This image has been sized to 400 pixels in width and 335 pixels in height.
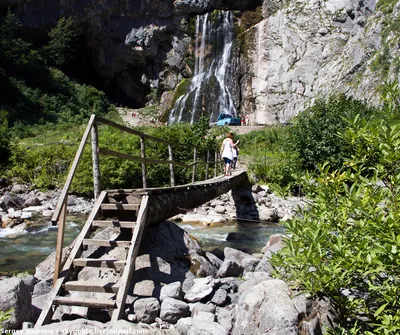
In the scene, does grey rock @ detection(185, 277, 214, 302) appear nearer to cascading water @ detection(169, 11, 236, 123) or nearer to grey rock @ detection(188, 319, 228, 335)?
grey rock @ detection(188, 319, 228, 335)

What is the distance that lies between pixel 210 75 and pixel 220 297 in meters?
31.9

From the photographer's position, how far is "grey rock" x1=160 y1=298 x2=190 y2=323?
4.38 metres

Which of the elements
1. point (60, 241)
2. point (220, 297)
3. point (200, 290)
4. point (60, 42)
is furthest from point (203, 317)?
point (60, 42)

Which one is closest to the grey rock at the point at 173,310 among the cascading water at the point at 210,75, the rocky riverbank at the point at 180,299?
the rocky riverbank at the point at 180,299

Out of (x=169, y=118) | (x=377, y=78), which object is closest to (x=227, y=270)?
(x=377, y=78)

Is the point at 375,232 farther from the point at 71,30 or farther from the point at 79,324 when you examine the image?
the point at 71,30

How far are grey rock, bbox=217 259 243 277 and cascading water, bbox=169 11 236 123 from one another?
28.3 meters

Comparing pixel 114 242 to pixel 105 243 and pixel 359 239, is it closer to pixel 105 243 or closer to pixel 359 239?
pixel 105 243

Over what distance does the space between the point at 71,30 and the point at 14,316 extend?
3923cm

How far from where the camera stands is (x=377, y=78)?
2358 cm

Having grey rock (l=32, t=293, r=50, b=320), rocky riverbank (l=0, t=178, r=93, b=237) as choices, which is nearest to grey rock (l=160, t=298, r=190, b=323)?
grey rock (l=32, t=293, r=50, b=320)

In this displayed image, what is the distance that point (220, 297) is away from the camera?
4.86 m

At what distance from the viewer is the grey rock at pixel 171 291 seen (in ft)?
15.8

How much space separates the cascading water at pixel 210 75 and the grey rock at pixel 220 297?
29.4 m
